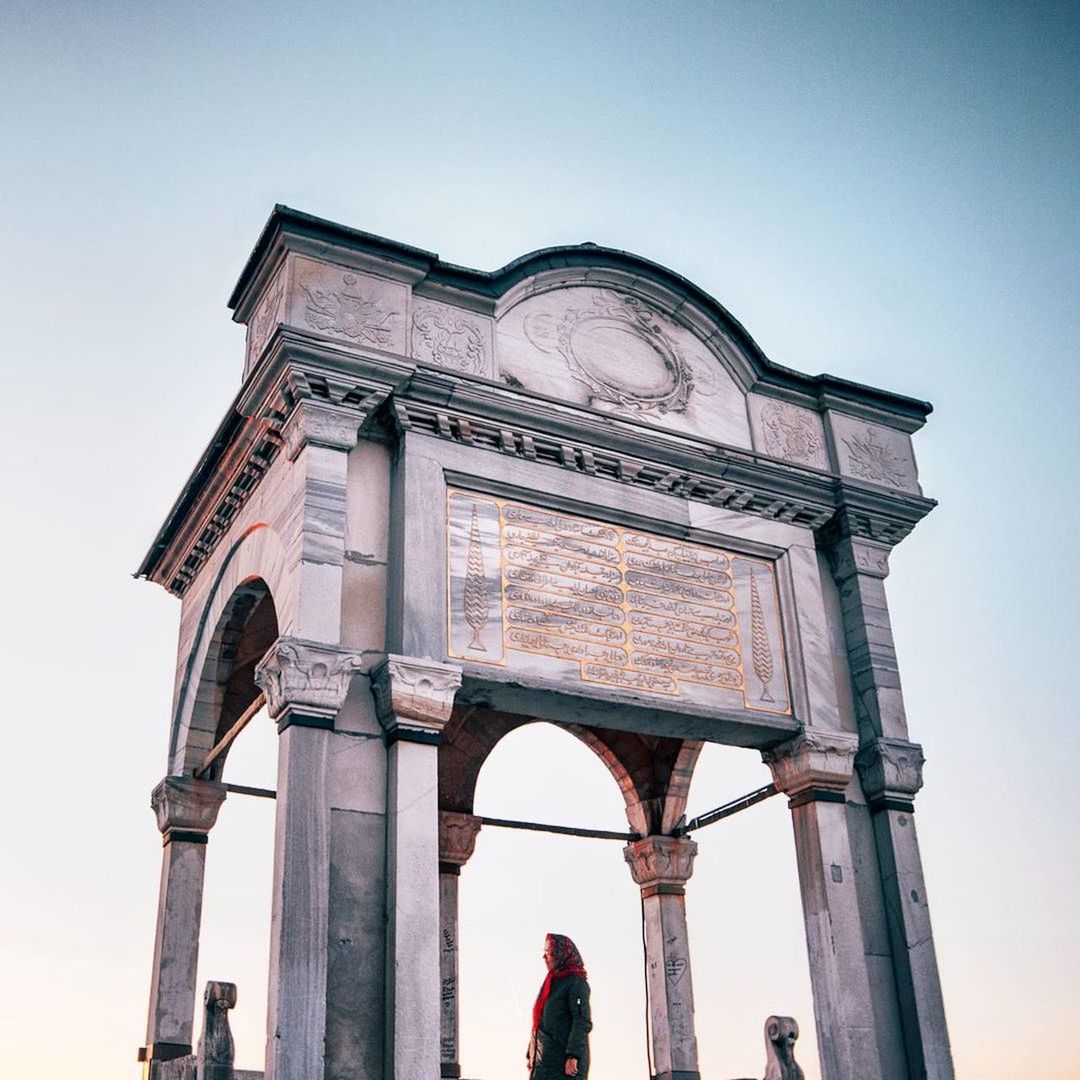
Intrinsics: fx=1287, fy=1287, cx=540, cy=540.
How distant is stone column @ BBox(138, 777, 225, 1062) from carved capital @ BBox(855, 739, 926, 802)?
6.66 meters

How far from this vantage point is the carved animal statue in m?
9.84

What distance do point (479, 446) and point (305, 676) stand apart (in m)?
2.95

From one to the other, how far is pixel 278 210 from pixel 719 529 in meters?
5.14

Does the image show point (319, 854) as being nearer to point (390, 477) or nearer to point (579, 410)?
point (390, 477)

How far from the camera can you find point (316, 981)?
29.2ft

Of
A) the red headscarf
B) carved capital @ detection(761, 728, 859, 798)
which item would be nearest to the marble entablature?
carved capital @ detection(761, 728, 859, 798)

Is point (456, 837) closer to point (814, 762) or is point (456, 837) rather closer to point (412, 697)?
point (814, 762)

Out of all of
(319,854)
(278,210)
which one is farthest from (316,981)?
(278,210)

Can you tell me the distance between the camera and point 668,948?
51.4ft

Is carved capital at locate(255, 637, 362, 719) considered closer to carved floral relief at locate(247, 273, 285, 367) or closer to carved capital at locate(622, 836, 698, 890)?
carved floral relief at locate(247, 273, 285, 367)

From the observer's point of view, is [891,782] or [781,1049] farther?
[891,782]

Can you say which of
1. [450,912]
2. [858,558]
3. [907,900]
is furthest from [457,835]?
[858,558]

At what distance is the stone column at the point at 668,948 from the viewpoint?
15.2 m

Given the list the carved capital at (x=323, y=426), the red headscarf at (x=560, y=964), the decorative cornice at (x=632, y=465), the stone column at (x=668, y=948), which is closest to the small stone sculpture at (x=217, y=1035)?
the red headscarf at (x=560, y=964)
